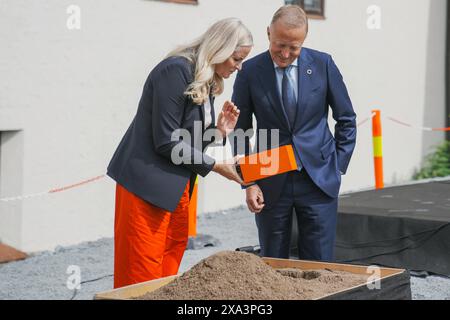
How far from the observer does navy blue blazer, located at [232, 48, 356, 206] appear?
13.0 feet

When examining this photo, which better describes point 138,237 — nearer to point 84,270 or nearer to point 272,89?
point 272,89

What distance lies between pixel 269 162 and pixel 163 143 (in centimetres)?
55

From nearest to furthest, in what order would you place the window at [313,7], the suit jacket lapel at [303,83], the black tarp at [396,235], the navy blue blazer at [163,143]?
the navy blue blazer at [163,143] < the suit jacket lapel at [303,83] < the black tarp at [396,235] < the window at [313,7]

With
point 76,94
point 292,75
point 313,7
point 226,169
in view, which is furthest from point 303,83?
point 313,7

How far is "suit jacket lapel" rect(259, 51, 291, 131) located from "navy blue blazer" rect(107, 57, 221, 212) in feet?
1.68

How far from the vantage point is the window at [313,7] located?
31.7ft

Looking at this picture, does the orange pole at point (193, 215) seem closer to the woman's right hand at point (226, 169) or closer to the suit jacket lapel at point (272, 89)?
the suit jacket lapel at point (272, 89)

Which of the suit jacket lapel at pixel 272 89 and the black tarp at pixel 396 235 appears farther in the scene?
the black tarp at pixel 396 235

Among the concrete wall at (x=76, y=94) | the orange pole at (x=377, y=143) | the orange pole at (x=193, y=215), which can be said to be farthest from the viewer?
the orange pole at (x=377, y=143)

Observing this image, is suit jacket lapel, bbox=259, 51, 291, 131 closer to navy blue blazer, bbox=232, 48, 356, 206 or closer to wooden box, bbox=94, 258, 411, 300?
navy blue blazer, bbox=232, 48, 356, 206

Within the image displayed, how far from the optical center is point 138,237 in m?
3.54

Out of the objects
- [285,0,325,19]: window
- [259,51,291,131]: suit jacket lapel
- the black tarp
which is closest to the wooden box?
[259,51,291,131]: suit jacket lapel

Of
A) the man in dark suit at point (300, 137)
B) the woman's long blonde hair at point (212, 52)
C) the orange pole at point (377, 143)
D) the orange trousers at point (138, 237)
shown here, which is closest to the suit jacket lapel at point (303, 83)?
the man in dark suit at point (300, 137)
